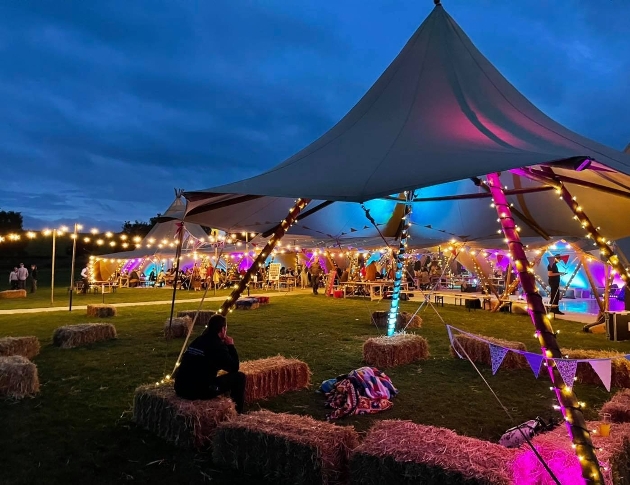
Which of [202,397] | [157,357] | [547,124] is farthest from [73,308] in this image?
[547,124]

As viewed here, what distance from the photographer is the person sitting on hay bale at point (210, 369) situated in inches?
173

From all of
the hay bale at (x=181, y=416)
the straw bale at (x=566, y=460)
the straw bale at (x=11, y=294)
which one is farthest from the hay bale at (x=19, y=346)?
the straw bale at (x=11, y=294)

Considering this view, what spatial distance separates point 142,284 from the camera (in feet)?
95.0

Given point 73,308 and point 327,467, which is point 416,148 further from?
point 73,308

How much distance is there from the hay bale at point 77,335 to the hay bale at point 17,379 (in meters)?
3.12

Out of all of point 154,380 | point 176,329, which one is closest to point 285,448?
point 154,380

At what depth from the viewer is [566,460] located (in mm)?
3023

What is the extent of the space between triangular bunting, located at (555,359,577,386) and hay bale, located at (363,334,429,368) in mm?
4249

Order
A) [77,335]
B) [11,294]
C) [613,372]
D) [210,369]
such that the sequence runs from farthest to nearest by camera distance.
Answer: [11,294] < [77,335] < [613,372] < [210,369]

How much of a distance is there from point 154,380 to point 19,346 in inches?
112

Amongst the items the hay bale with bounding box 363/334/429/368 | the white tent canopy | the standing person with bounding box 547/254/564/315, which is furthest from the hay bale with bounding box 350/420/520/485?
the standing person with bounding box 547/254/564/315

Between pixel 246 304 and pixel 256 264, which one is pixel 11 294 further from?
pixel 256 264

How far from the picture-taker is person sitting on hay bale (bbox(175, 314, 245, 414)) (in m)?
4.40

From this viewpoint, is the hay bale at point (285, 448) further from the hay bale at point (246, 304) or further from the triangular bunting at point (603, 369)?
the hay bale at point (246, 304)
